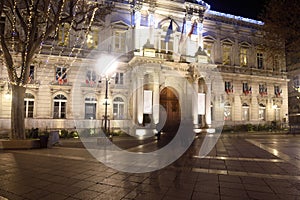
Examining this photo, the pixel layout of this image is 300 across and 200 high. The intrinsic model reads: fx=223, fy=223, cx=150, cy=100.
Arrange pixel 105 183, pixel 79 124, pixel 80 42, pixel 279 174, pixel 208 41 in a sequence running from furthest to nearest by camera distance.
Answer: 1. pixel 208 41
2. pixel 80 42
3. pixel 79 124
4. pixel 279 174
5. pixel 105 183

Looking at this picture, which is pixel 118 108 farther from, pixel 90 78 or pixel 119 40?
pixel 119 40

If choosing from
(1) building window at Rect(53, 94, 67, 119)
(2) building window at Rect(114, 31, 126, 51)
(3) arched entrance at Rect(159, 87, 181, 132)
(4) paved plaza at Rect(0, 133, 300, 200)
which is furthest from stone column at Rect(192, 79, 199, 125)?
(4) paved plaza at Rect(0, 133, 300, 200)

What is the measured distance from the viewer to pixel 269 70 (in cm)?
3047

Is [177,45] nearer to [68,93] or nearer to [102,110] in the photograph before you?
[102,110]

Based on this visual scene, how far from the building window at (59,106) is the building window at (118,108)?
4720mm

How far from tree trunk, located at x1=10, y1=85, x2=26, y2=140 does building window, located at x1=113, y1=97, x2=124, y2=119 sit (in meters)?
10.9

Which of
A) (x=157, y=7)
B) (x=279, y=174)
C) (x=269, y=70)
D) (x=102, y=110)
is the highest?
(x=157, y=7)

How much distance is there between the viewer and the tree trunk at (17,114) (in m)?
12.0

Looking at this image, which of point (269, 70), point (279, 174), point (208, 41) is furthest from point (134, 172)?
point (269, 70)

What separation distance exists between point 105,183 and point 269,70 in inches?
1219

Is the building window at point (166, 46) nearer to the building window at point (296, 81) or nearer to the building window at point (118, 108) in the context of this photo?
the building window at point (118, 108)

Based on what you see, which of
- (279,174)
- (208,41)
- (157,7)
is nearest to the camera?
Answer: (279,174)

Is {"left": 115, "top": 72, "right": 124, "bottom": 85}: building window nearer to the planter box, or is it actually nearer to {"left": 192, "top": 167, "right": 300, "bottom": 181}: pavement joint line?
→ the planter box

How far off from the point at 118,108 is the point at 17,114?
37.2ft
